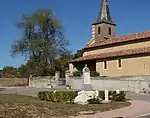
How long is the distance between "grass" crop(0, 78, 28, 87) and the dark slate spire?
58.9 ft

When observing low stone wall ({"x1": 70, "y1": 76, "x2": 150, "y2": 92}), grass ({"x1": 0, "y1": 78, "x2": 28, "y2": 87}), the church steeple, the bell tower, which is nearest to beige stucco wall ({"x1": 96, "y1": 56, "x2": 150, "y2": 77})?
low stone wall ({"x1": 70, "y1": 76, "x2": 150, "y2": 92})

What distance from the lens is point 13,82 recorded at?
197 ft

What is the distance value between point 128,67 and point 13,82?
26461 millimetres

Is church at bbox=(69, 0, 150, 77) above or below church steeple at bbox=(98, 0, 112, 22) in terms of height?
below

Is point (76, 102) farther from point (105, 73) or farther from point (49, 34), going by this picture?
point (49, 34)

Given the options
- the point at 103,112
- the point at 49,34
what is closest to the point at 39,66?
the point at 49,34

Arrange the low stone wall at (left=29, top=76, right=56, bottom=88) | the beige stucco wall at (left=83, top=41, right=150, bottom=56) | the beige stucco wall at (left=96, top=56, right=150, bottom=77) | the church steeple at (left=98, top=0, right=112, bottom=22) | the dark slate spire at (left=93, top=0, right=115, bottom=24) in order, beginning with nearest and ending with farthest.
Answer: the beige stucco wall at (left=96, top=56, right=150, bottom=77)
the beige stucco wall at (left=83, top=41, right=150, bottom=56)
the low stone wall at (left=29, top=76, right=56, bottom=88)
the dark slate spire at (left=93, top=0, right=115, bottom=24)
the church steeple at (left=98, top=0, right=112, bottom=22)

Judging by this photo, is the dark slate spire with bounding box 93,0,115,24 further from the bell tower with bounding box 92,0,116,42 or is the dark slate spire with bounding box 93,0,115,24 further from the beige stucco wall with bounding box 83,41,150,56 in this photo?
the beige stucco wall with bounding box 83,41,150,56

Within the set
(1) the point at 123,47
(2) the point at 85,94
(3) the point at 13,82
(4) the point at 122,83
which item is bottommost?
(2) the point at 85,94

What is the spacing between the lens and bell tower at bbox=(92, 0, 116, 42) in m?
57.0

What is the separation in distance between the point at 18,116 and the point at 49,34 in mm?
45529

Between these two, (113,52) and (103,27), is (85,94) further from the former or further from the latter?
(103,27)

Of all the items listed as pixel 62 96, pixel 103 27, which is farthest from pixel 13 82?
pixel 62 96

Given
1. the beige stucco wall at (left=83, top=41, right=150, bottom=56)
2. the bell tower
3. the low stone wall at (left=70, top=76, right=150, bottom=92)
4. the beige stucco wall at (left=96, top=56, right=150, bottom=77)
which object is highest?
the bell tower
